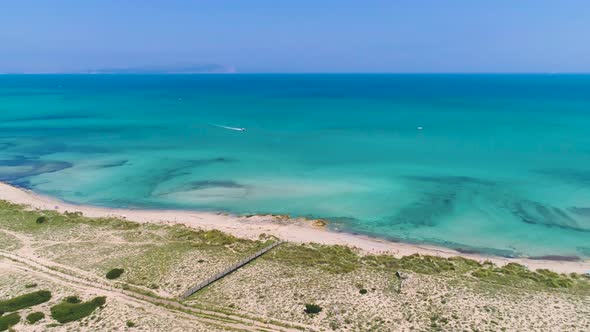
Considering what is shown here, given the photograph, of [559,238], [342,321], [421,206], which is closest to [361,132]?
[421,206]

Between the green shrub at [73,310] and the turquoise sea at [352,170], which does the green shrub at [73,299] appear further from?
the turquoise sea at [352,170]

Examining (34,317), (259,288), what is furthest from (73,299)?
(259,288)

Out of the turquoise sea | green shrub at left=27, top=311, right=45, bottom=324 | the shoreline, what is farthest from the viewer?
the turquoise sea

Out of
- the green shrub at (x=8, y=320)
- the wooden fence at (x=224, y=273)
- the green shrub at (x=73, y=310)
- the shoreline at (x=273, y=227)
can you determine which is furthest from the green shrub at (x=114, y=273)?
the shoreline at (x=273, y=227)

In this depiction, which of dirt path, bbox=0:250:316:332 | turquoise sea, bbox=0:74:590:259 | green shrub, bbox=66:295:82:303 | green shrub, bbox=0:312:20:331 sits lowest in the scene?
dirt path, bbox=0:250:316:332

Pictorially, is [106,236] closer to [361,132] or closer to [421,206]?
[421,206]

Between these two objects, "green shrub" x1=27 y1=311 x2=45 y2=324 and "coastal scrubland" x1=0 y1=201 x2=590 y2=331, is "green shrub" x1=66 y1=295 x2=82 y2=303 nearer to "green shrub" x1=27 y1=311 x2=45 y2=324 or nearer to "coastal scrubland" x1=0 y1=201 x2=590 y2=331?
"coastal scrubland" x1=0 y1=201 x2=590 y2=331

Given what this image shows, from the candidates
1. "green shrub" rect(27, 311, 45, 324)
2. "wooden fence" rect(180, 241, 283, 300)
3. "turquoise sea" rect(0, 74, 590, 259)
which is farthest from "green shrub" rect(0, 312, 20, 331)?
"turquoise sea" rect(0, 74, 590, 259)

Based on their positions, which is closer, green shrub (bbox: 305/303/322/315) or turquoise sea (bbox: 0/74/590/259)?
green shrub (bbox: 305/303/322/315)

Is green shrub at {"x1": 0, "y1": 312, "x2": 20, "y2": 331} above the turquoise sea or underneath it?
underneath
